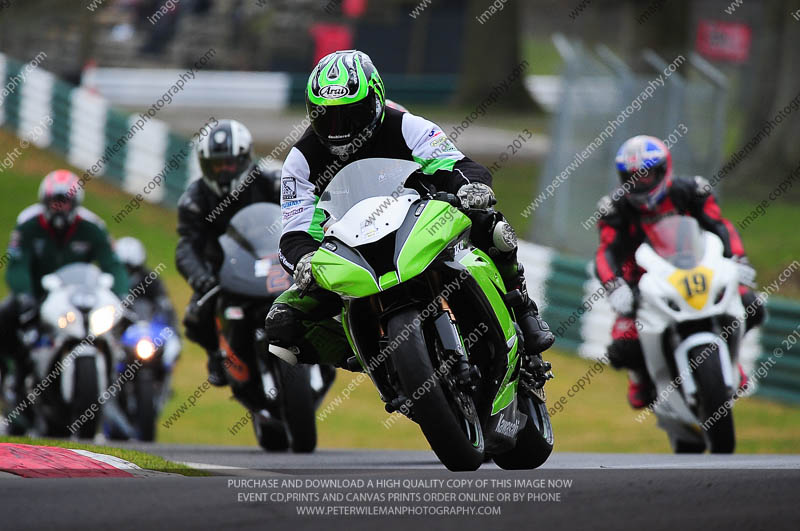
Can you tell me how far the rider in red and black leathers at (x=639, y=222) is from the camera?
9391 millimetres

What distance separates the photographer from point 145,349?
1203 cm

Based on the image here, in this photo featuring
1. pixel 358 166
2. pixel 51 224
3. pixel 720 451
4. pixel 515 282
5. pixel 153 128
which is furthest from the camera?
pixel 153 128

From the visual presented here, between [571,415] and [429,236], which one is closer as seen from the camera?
[429,236]

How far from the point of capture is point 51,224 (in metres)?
11.4

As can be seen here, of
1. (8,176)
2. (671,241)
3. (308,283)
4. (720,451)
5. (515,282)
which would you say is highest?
(308,283)

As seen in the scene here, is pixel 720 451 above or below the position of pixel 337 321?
below

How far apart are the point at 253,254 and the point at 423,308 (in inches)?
121

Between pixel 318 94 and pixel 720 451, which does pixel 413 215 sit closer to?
pixel 318 94

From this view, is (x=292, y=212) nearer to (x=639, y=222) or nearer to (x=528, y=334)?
(x=528, y=334)

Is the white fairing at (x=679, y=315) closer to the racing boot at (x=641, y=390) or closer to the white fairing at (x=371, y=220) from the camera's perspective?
the racing boot at (x=641, y=390)

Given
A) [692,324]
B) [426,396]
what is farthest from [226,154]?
[426,396]

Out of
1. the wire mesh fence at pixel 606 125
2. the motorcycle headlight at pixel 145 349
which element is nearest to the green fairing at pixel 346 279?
the motorcycle headlight at pixel 145 349

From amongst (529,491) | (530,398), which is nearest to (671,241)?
(530,398)

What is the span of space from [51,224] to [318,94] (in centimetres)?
576
